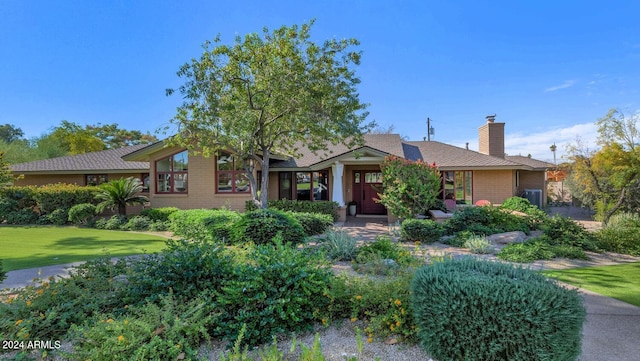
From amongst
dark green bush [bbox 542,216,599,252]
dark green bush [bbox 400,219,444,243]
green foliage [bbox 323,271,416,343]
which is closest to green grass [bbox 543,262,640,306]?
dark green bush [bbox 542,216,599,252]

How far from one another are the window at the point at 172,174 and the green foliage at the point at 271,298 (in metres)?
14.4

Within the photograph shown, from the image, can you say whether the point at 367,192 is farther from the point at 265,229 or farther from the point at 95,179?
the point at 95,179

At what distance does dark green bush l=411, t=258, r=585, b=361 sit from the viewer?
7.80 ft

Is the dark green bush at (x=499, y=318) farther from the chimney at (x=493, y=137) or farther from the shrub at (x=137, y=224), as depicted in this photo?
the chimney at (x=493, y=137)

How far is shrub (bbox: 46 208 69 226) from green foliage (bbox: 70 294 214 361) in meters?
14.9

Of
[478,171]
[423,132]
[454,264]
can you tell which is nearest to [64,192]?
[454,264]

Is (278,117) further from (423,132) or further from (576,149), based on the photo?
(423,132)

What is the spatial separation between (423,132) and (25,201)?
39725mm

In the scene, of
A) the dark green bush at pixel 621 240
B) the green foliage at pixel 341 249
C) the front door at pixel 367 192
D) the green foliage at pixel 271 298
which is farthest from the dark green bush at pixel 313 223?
the dark green bush at pixel 621 240

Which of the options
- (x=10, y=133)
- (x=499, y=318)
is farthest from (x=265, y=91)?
(x=10, y=133)

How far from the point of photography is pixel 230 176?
16.2 m

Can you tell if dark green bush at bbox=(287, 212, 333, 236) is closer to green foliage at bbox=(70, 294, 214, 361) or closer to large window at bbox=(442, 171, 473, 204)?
green foliage at bbox=(70, 294, 214, 361)

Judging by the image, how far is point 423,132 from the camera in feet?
132

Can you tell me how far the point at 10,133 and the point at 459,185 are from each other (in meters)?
63.9
